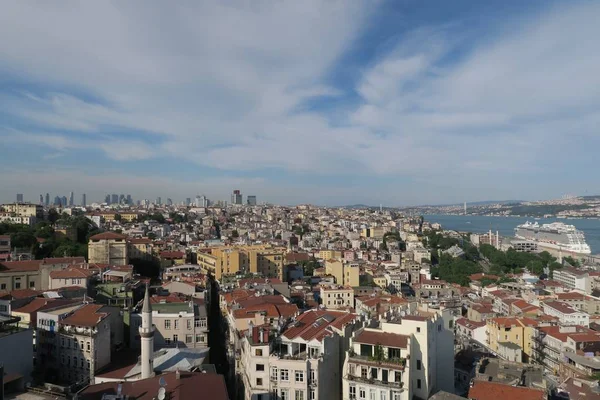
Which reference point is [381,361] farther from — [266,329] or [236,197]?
[236,197]

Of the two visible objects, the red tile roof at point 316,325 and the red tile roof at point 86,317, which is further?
the red tile roof at point 86,317

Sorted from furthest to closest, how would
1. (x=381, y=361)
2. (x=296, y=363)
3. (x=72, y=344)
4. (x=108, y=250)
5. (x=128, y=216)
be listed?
(x=128, y=216), (x=108, y=250), (x=72, y=344), (x=296, y=363), (x=381, y=361)

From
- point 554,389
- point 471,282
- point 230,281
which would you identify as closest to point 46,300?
point 230,281

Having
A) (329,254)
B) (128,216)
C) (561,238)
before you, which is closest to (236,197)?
(128,216)

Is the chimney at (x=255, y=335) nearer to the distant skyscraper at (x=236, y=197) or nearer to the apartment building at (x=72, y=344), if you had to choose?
the apartment building at (x=72, y=344)

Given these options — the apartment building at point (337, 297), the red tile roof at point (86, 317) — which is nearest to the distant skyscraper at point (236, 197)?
the apartment building at point (337, 297)

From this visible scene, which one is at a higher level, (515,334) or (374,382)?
(374,382)

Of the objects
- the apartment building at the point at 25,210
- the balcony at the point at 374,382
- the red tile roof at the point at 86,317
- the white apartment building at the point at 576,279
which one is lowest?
the white apartment building at the point at 576,279
